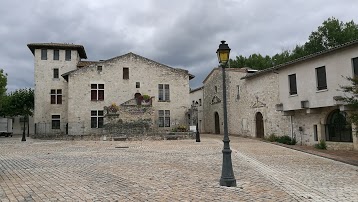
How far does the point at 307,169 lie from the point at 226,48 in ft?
18.4

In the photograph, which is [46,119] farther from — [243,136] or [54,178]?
[54,178]

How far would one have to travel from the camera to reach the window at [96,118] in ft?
107

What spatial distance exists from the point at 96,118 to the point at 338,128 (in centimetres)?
2308

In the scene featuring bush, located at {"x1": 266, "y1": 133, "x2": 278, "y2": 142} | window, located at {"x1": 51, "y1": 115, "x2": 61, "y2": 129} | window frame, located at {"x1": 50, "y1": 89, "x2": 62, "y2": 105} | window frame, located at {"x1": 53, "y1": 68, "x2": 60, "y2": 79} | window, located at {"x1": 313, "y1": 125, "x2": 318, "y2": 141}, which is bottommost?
bush, located at {"x1": 266, "y1": 133, "x2": 278, "y2": 142}

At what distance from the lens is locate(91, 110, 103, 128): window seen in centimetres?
3269

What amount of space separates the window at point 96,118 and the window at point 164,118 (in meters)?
6.26

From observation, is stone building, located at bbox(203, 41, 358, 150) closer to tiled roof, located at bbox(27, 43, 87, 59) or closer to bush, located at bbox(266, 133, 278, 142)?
bush, located at bbox(266, 133, 278, 142)

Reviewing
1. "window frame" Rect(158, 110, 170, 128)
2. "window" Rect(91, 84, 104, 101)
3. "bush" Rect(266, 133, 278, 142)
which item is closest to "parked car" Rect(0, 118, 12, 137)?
"window" Rect(91, 84, 104, 101)

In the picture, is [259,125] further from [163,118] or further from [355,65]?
[355,65]

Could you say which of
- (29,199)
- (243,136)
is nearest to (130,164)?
(29,199)

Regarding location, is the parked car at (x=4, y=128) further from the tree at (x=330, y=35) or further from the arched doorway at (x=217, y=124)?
the tree at (x=330, y=35)

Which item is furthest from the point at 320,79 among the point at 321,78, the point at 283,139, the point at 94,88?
the point at 94,88

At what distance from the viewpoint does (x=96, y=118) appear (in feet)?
108

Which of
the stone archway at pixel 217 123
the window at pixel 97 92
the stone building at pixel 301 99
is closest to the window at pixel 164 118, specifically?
the stone archway at pixel 217 123
